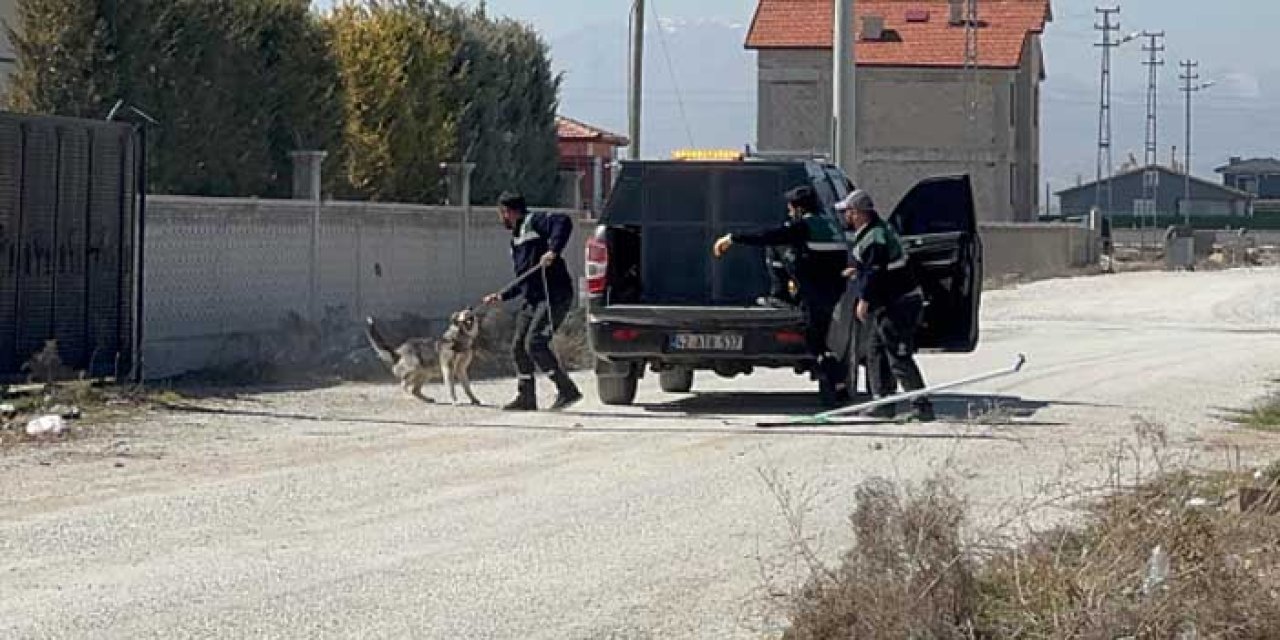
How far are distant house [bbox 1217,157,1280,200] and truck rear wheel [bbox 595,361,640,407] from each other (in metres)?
142

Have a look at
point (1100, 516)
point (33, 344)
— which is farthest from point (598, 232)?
point (1100, 516)

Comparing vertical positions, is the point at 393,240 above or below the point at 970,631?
above

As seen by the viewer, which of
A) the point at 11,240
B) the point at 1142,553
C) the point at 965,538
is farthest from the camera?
the point at 11,240

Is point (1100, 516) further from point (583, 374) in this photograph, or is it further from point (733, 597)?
point (583, 374)

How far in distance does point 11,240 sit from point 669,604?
9651 mm

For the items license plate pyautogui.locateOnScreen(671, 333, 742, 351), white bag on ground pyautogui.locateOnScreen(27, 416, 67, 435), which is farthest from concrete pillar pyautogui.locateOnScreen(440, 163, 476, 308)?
white bag on ground pyautogui.locateOnScreen(27, 416, 67, 435)

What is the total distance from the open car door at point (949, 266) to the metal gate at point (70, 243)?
21.7 feet

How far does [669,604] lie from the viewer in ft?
30.4

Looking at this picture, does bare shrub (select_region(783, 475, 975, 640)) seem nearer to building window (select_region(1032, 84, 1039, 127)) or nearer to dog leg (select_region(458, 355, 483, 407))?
dog leg (select_region(458, 355, 483, 407))

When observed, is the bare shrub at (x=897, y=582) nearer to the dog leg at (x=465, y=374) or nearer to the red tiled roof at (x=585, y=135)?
the dog leg at (x=465, y=374)

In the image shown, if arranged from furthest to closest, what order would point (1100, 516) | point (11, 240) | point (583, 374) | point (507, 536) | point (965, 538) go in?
point (583, 374), point (11, 240), point (507, 536), point (1100, 516), point (965, 538)

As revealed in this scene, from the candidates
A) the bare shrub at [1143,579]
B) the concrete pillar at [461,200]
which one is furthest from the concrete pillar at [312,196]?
the bare shrub at [1143,579]

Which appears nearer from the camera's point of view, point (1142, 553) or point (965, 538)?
point (1142, 553)

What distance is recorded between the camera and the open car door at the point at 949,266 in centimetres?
1809
